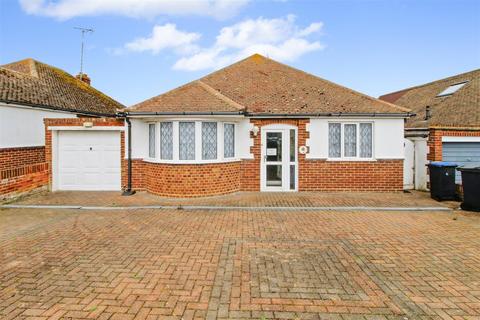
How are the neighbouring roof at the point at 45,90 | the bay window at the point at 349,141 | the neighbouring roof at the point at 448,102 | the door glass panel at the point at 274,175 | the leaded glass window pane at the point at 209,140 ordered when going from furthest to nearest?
the neighbouring roof at the point at 448,102
the neighbouring roof at the point at 45,90
the door glass panel at the point at 274,175
the bay window at the point at 349,141
the leaded glass window pane at the point at 209,140

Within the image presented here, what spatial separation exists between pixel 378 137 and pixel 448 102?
919 cm

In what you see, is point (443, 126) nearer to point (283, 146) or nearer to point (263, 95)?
point (283, 146)

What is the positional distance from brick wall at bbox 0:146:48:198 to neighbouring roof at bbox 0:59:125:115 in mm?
1829

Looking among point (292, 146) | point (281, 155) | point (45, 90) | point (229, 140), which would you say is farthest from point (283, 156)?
point (45, 90)

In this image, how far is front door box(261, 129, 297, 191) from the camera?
10.6 m

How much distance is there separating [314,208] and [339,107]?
173 inches

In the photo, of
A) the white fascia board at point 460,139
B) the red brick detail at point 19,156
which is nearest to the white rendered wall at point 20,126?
the red brick detail at point 19,156

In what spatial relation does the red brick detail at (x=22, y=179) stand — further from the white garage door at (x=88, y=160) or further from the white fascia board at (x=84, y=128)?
the white fascia board at (x=84, y=128)

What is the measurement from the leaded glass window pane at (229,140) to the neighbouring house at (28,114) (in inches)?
224

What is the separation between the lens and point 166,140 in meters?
9.59

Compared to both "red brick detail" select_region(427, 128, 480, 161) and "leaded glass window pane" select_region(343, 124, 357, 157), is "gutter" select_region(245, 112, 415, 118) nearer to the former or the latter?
"leaded glass window pane" select_region(343, 124, 357, 157)

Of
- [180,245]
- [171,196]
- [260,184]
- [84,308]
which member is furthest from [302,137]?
[84,308]

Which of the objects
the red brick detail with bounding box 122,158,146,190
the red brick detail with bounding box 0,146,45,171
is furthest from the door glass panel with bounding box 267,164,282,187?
the red brick detail with bounding box 0,146,45,171

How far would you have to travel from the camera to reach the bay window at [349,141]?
10523mm
